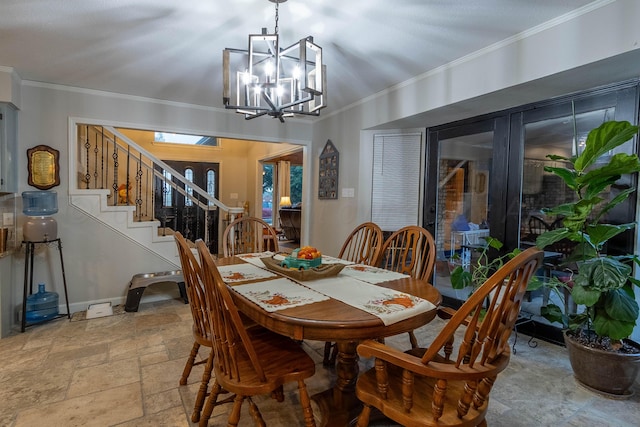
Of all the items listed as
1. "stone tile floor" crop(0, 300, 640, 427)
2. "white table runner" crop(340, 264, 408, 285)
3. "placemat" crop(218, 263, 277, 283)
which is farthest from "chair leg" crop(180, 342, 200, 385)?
"white table runner" crop(340, 264, 408, 285)

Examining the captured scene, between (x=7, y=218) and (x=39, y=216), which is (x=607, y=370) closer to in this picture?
(x=39, y=216)

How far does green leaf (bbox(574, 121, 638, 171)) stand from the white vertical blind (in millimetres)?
1846

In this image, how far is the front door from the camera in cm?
677

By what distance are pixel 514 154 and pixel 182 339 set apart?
131 inches

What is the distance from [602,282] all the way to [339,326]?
1.70m

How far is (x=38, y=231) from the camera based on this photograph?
3027 millimetres

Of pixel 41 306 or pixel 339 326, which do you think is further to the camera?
pixel 41 306

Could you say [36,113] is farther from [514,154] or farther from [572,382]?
[572,382]

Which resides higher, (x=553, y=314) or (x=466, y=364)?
(x=466, y=364)

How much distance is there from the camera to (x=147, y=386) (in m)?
2.08

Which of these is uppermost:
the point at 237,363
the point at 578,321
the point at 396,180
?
the point at 396,180

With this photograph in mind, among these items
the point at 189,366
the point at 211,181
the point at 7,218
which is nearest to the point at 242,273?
the point at 189,366

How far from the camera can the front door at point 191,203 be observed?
677 centimetres

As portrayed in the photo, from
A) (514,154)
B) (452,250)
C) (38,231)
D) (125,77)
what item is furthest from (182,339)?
(514,154)
